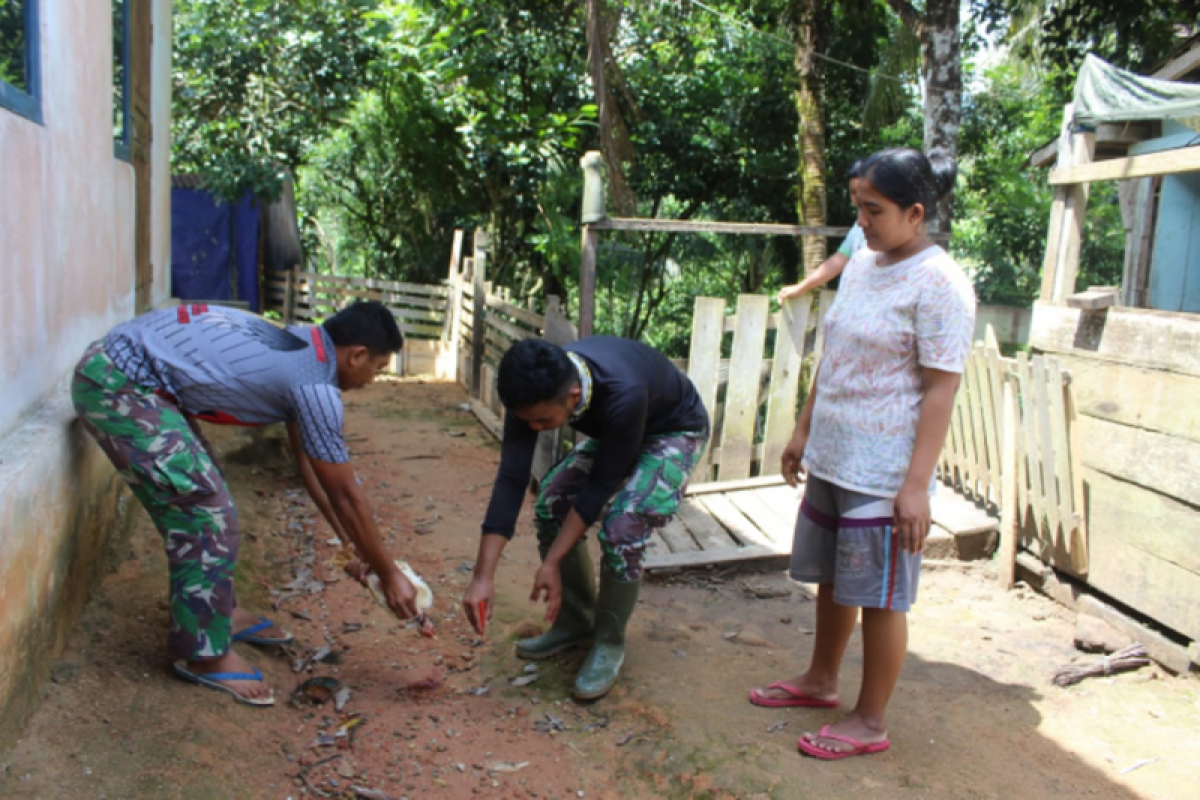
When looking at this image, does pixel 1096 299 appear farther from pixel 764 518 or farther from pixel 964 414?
pixel 764 518

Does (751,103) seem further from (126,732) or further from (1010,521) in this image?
(126,732)

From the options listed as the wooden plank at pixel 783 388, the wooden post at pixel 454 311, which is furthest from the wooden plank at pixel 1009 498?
the wooden post at pixel 454 311

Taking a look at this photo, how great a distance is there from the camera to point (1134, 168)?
4.29m

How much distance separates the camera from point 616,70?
29.0ft

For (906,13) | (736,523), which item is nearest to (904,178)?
(736,523)

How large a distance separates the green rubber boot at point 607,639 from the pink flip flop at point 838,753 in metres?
0.73

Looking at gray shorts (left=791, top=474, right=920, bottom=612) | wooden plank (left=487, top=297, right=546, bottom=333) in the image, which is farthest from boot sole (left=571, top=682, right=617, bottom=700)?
wooden plank (left=487, top=297, right=546, bottom=333)

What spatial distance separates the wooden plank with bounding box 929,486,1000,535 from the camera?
509 cm

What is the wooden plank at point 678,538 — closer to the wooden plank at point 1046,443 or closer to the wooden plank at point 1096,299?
the wooden plank at point 1046,443

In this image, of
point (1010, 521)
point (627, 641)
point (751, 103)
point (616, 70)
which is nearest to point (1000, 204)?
point (751, 103)

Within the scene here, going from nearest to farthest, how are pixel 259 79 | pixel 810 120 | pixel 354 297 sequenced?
1. pixel 810 120
2. pixel 259 79
3. pixel 354 297

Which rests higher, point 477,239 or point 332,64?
point 332,64

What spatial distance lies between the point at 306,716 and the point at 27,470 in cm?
120

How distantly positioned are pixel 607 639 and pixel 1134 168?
10.7 ft
